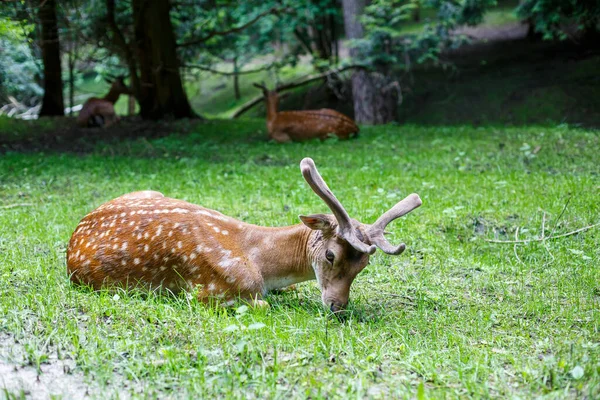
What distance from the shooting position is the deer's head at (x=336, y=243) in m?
4.20

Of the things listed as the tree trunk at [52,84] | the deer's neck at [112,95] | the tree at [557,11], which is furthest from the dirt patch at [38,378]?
the tree trunk at [52,84]

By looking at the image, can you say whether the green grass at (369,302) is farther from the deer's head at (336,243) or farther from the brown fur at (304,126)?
the brown fur at (304,126)

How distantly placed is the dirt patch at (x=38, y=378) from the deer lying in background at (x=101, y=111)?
11.5m

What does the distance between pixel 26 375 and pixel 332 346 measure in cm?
159

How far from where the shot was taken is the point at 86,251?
4730 millimetres

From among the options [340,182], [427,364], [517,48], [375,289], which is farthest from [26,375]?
[517,48]

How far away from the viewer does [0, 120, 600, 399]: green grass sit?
128 inches

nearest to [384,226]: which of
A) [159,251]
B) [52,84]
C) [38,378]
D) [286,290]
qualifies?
[286,290]

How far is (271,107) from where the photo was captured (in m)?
13.2

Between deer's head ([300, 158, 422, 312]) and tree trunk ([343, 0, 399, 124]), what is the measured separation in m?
11.3

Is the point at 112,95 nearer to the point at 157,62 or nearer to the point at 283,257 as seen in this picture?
the point at 157,62

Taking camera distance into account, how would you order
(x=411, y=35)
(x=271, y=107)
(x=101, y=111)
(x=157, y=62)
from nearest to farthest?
(x=271, y=107)
(x=411, y=35)
(x=101, y=111)
(x=157, y=62)

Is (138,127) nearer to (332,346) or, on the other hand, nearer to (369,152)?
(369,152)

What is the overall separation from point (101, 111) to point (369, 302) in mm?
11275
